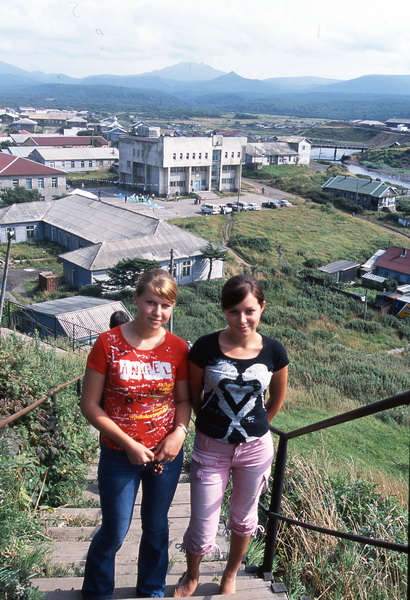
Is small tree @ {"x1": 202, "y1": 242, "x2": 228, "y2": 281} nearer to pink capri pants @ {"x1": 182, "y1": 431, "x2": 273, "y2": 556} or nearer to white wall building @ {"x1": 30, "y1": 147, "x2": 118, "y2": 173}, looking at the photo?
pink capri pants @ {"x1": 182, "y1": 431, "x2": 273, "y2": 556}

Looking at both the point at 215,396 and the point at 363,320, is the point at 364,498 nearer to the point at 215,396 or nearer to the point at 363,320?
the point at 215,396

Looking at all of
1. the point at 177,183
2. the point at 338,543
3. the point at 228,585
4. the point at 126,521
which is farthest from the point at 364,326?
the point at 177,183

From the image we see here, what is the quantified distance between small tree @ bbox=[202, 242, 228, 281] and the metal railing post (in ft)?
69.6

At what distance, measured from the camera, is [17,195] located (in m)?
34.6

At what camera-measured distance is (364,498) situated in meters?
3.91

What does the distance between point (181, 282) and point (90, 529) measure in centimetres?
2086

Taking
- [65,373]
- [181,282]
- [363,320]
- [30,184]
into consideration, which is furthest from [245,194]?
[65,373]

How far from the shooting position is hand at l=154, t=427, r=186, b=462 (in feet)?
7.70

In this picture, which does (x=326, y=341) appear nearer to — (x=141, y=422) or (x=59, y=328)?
(x=59, y=328)

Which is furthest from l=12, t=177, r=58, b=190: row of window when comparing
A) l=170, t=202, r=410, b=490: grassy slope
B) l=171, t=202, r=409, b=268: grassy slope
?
l=170, t=202, r=410, b=490: grassy slope

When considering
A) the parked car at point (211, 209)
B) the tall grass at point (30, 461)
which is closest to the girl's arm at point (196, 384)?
the tall grass at point (30, 461)

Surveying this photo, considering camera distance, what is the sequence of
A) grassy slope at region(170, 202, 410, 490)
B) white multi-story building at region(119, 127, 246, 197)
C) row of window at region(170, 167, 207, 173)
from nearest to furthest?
grassy slope at region(170, 202, 410, 490), white multi-story building at region(119, 127, 246, 197), row of window at region(170, 167, 207, 173)

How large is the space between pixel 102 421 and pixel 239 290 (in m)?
0.82

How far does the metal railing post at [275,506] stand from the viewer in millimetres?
2697
